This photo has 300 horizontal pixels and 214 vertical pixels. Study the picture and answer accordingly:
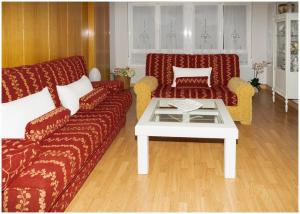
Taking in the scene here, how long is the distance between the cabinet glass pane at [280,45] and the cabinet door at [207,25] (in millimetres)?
2372

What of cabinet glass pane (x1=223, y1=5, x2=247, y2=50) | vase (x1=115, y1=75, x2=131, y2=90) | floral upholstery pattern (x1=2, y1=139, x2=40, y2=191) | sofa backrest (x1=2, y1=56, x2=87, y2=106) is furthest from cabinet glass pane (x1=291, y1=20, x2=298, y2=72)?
floral upholstery pattern (x1=2, y1=139, x2=40, y2=191)

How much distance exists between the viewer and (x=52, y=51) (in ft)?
15.4

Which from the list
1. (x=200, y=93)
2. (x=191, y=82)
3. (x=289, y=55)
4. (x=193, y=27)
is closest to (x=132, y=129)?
(x=200, y=93)

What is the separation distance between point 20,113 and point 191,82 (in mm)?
3095

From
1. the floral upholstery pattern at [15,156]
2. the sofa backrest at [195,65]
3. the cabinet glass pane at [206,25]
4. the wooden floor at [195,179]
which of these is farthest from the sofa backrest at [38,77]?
the cabinet glass pane at [206,25]

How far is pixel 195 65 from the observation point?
5785mm

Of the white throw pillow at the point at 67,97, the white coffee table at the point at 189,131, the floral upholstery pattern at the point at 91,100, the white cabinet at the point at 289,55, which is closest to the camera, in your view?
the white coffee table at the point at 189,131

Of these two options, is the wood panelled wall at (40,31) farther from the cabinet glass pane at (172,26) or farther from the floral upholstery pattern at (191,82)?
the cabinet glass pane at (172,26)

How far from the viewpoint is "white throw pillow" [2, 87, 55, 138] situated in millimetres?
2646

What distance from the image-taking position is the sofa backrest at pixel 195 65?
18.9 feet

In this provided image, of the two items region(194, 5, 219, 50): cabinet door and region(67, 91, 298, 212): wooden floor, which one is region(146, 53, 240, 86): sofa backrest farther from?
region(194, 5, 219, 50): cabinet door

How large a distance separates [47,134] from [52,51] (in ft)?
6.63

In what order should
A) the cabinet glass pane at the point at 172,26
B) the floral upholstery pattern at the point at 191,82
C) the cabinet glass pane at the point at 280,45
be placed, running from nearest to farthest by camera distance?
the floral upholstery pattern at the point at 191,82 → the cabinet glass pane at the point at 280,45 → the cabinet glass pane at the point at 172,26

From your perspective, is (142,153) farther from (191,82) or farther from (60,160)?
(191,82)
